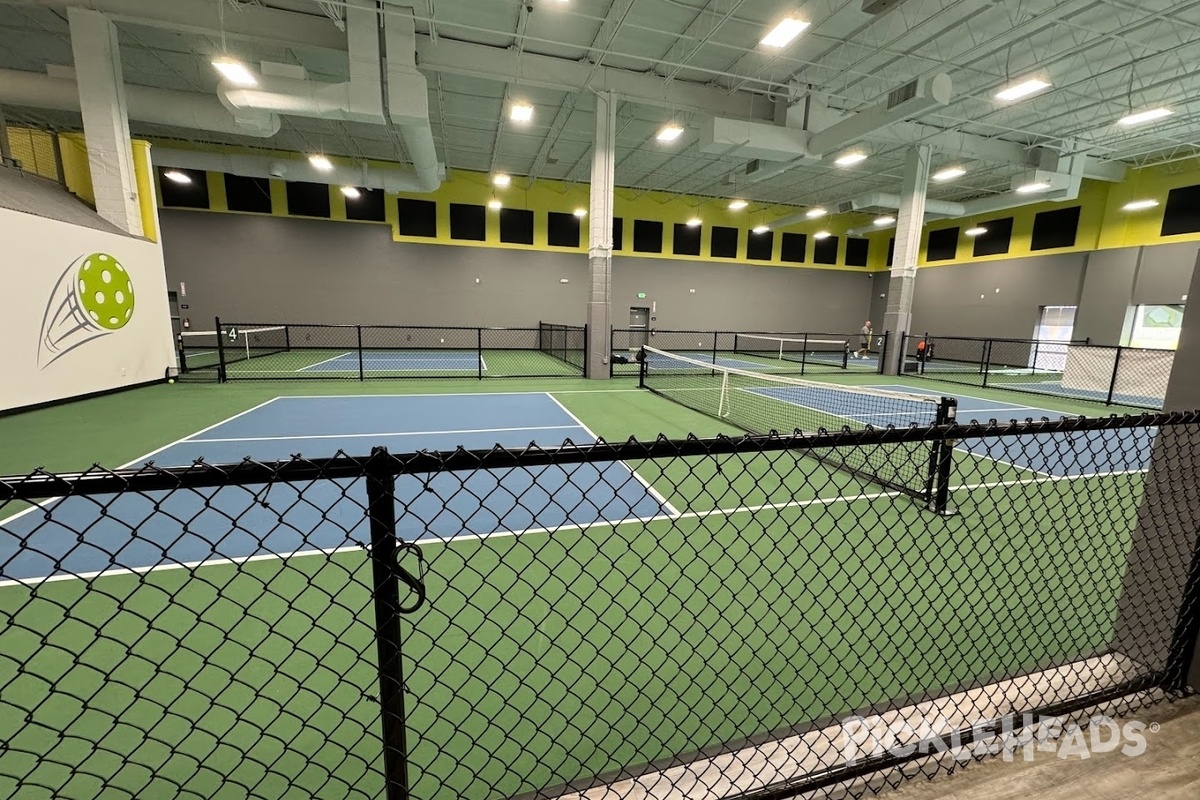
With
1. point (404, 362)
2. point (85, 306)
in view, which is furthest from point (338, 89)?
point (404, 362)

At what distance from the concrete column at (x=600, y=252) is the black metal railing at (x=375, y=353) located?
0.55 m

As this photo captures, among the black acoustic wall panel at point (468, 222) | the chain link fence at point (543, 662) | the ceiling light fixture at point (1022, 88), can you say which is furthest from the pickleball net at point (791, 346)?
the chain link fence at point (543, 662)

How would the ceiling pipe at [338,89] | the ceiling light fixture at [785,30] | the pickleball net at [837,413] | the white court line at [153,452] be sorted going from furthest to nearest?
the ceiling pipe at [338,89] < the ceiling light fixture at [785,30] < the pickleball net at [837,413] < the white court line at [153,452]

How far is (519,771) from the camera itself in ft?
7.38

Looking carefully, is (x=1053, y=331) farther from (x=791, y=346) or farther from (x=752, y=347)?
(x=752, y=347)

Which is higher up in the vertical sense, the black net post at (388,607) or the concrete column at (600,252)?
the concrete column at (600,252)

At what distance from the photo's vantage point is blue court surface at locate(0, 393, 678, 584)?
343 cm

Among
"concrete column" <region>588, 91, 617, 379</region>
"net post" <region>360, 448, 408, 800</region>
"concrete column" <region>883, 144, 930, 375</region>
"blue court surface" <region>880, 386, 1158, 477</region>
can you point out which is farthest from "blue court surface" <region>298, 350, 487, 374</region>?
"concrete column" <region>883, 144, 930, 375</region>

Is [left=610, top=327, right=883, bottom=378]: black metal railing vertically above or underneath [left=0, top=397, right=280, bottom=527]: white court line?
above

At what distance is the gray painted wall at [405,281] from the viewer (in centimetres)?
2039

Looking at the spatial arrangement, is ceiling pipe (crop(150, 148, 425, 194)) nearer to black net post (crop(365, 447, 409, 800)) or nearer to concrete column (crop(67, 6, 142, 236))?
concrete column (crop(67, 6, 142, 236))

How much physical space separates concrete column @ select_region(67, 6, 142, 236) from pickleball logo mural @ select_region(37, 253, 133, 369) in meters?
1.59

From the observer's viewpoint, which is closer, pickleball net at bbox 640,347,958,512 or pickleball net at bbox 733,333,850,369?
pickleball net at bbox 640,347,958,512

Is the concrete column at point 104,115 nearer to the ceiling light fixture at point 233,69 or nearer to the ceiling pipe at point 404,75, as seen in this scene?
the ceiling light fixture at point 233,69
